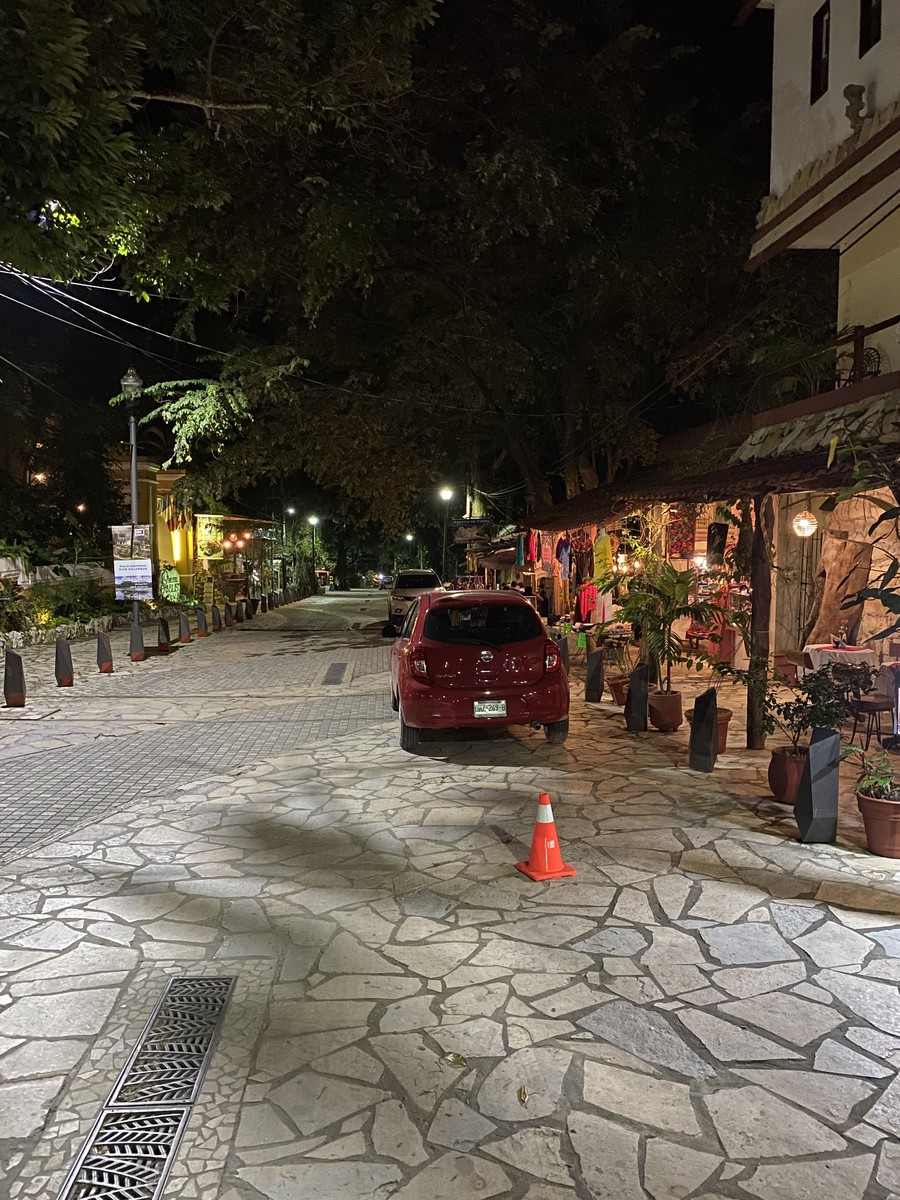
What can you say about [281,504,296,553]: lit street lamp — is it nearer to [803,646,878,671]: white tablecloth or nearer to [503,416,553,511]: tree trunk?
[503,416,553,511]: tree trunk

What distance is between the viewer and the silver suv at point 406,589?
24453mm

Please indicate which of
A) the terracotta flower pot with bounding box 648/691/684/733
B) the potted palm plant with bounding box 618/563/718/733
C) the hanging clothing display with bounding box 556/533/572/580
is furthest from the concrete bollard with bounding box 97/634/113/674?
the hanging clothing display with bounding box 556/533/572/580

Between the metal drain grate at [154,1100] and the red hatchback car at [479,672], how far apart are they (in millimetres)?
4624

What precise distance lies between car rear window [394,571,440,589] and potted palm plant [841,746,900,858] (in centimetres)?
2006

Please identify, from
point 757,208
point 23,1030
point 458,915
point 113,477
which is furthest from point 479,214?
point 113,477

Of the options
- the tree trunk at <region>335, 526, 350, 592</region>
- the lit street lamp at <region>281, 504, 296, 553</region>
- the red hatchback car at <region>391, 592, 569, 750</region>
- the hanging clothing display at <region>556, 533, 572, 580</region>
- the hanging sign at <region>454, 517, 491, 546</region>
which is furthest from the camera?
the tree trunk at <region>335, 526, 350, 592</region>

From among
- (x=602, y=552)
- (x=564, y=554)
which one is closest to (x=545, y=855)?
(x=602, y=552)

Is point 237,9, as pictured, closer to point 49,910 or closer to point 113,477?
point 49,910

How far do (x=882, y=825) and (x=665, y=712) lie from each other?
4.43 m

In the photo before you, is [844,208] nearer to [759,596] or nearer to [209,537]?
[759,596]

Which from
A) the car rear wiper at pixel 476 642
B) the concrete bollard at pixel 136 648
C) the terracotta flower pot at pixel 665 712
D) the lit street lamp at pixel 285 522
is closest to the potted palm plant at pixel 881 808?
the car rear wiper at pixel 476 642

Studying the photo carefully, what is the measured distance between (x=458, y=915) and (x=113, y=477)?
28346 mm

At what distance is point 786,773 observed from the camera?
6949 millimetres

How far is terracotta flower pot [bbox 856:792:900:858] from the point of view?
5.61 m
